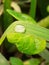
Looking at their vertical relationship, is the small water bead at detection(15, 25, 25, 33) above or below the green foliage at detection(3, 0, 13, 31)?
above

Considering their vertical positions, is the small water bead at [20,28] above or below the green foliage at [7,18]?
above

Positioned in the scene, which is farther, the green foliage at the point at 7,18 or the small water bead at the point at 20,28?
the green foliage at the point at 7,18

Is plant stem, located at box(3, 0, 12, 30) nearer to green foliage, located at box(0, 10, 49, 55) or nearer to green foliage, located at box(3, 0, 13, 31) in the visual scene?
green foliage, located at box(3, 0, 13, 31)

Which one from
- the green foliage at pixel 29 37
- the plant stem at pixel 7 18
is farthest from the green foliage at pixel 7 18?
the green foliage at pixel 29 37

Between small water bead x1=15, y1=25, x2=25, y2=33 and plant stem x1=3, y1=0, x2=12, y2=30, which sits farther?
plant stem x1=3, y1=0, x2=12, y2=30

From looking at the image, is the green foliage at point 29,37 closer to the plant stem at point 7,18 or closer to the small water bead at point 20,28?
the small water bead at point 20,28

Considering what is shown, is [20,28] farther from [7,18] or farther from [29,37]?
[7,18]

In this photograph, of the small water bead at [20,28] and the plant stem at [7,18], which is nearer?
the small water bead at [20,28]

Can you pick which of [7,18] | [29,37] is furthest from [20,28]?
[7,18]

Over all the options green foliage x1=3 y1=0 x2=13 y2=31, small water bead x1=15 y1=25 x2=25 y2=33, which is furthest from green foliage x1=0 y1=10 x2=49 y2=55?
green foliage x1=3 y1=0 x2=13 y2=31

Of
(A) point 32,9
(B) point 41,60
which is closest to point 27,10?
(A) point 32,9

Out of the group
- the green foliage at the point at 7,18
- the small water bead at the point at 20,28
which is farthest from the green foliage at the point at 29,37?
the green foliage at the point at 7,18
